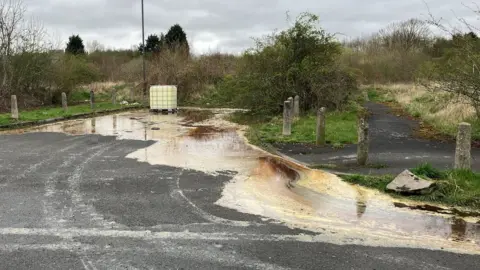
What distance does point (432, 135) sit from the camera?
13.0 m

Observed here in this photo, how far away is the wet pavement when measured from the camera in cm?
445

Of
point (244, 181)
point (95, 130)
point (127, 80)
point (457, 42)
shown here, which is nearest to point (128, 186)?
point (244, 181)

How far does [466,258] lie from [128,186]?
16.7ft

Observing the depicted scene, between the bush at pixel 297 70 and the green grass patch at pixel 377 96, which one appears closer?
the bush at pixel 297 70

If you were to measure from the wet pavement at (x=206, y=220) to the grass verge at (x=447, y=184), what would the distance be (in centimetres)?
40

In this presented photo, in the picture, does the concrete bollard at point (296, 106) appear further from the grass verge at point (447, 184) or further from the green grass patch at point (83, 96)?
the green grass patch at point (83, 96)

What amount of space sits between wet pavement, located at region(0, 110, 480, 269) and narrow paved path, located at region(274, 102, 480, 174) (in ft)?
3.16

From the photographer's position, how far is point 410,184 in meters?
7.16

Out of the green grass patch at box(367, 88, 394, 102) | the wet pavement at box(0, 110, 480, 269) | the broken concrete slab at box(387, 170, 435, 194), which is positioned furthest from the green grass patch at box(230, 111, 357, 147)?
the green grass patch at box(367, 88, 394, 102)

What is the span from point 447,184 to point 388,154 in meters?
3.22

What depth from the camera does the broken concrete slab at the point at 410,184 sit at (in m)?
7.01

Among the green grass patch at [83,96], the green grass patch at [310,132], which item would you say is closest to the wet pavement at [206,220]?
the green grass patch at [310,132]

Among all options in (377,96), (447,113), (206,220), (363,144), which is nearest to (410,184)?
(363,144)

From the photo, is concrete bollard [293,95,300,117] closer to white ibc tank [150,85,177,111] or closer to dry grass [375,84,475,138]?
dry grass [375,84,475,138]
